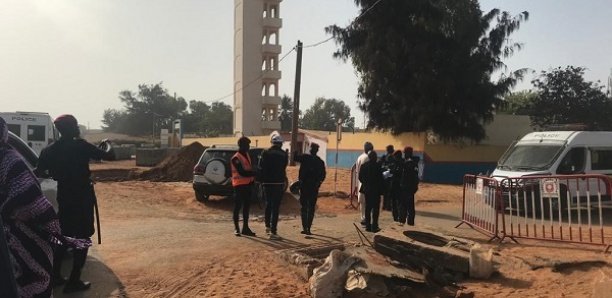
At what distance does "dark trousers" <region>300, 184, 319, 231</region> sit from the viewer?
9573 mm

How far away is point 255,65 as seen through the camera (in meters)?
63.5

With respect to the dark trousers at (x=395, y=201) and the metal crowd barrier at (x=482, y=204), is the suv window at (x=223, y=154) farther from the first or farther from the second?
the metal crowd barrier at (x=482, y=204)

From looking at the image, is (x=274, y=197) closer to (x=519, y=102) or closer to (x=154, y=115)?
(x=519, y=102)

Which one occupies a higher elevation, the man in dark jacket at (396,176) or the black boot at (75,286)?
the man in dark jacket at (396,176)

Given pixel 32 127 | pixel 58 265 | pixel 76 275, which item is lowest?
pixel 76 275

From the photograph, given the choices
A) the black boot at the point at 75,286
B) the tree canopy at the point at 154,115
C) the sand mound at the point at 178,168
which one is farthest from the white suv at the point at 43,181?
the tree canopy at the point at 154,115

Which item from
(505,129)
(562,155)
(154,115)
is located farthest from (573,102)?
(154,115)

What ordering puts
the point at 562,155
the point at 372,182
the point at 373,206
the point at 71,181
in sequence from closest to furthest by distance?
1. the point at 71,181
2. the point at 372,182
3. the point at 373,206
4. the point at 562,155

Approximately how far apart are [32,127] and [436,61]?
60.6ft

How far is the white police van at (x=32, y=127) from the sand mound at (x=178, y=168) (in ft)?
15.1

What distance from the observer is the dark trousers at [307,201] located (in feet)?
31.4

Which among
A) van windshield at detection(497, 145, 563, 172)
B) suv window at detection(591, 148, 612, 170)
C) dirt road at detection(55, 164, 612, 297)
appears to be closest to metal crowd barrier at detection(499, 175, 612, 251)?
dirt road at detection(55, 164, 612, 297)

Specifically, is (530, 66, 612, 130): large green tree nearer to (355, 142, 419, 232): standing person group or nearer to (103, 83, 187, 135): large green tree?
(355, 142, 419, 232): standing person group

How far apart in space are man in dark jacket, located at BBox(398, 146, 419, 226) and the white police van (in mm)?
16171
